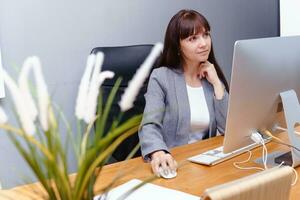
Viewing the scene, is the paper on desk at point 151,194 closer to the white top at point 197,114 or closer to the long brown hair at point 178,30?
the white top at point 197,114

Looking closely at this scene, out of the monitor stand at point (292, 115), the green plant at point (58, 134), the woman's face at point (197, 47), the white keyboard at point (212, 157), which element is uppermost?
the green plant at point (58, 134)

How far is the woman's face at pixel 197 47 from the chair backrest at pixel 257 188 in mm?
1207

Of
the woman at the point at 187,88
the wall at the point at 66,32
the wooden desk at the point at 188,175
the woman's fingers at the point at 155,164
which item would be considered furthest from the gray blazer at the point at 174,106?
the wall at the point at 66,32

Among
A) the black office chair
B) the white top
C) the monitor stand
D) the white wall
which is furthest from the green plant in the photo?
the white wall

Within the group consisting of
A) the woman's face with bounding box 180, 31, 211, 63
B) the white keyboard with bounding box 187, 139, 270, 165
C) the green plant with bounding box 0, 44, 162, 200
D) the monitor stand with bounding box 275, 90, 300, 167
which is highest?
the green plant with bounding box 0, 44, 162, 200

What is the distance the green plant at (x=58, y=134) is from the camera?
0.55 metres

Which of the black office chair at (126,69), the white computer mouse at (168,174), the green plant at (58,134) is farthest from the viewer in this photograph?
the black office chair at (126,69)

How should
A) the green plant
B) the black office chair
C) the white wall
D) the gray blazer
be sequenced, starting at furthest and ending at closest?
the white wall < the black office chair < the gray blazer < the green plant

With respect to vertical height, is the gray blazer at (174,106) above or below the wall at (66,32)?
below

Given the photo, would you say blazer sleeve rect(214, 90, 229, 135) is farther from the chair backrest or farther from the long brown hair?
the chair backrest

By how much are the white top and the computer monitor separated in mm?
497

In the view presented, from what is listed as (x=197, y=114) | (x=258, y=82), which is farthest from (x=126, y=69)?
(x=258, y=82)

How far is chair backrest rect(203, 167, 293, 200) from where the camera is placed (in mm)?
621

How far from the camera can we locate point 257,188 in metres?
0.67
